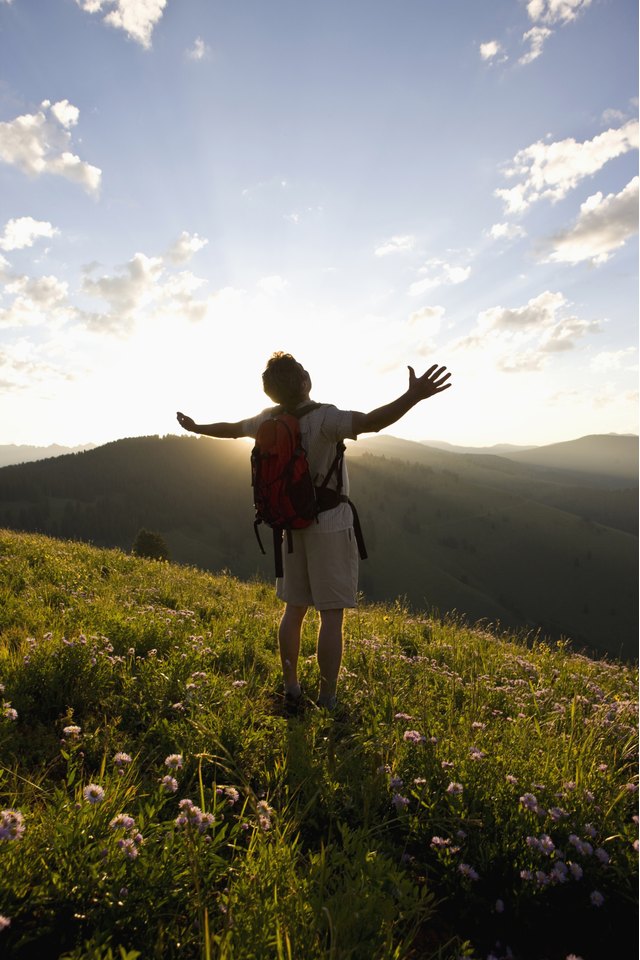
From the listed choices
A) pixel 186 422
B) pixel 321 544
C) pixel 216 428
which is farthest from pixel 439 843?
pixel 186 422

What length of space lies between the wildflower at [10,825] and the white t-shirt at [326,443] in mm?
2716

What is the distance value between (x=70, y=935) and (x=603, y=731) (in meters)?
3.87

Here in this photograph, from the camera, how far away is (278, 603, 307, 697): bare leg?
4.30 meters

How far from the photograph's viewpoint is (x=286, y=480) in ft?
13.1

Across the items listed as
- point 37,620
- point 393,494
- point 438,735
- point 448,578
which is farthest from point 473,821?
point 393,494

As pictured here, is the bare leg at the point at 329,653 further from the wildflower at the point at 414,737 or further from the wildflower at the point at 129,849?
the wildflower at the point at 129,849

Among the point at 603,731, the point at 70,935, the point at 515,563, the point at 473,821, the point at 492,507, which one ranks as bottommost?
the point at 515,563

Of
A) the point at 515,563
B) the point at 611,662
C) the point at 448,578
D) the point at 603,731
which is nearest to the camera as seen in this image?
the point at 603,731

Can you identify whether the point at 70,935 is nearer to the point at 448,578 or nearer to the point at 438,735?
the point at 438,735

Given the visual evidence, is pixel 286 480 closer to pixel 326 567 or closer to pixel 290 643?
pixel 326 567

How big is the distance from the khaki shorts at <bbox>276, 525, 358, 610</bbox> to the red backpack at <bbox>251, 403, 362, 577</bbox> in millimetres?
191

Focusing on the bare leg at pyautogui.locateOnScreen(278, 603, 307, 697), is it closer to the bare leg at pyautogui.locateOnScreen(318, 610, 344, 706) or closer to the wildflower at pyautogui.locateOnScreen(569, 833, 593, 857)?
the bare leg at pyautogui.locateOnScreen(318, 610, 344, 706)

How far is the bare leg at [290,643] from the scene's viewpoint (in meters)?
4.30

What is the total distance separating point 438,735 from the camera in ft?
11.2
